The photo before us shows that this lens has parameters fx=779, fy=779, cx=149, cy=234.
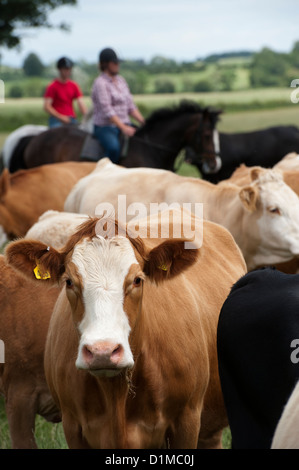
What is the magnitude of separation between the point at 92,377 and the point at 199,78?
131 ft

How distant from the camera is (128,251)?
3295 mm

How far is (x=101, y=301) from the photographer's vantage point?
3115mm

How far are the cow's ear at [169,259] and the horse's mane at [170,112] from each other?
316 inches

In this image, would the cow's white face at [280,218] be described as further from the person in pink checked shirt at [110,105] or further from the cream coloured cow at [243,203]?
the person in pink checked shirt at [110,105]

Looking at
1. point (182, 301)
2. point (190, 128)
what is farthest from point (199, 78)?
point (182, 301)

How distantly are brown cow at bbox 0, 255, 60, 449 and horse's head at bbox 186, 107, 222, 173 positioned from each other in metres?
7.41

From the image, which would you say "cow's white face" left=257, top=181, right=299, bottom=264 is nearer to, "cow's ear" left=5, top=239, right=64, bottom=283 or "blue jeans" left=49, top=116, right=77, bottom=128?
"cow's ear" left=5, top=239, right=64, bottom=283

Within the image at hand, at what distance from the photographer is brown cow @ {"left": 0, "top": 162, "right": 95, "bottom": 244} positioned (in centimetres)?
913

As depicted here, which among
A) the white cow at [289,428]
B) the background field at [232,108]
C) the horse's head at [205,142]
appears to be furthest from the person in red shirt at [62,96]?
the background field at [232,108]

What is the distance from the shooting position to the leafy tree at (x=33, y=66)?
42.3 m

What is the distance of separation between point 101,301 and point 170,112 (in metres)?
8.83

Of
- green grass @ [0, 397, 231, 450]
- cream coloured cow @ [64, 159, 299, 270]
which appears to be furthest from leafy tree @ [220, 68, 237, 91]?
green grass @ [0, 397, 231, 450]

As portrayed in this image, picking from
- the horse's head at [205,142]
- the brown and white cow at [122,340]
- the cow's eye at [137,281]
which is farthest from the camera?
the horse's head at [205,142]

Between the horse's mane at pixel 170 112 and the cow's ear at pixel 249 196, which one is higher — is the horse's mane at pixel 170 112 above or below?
below
